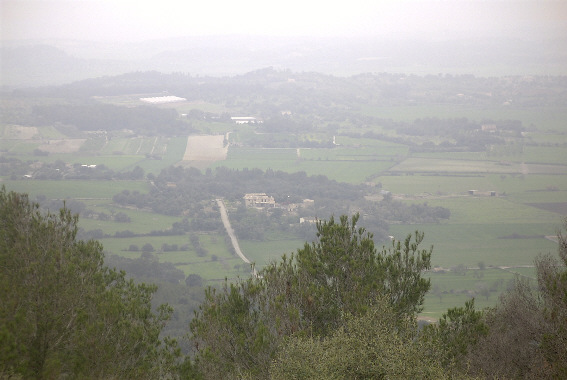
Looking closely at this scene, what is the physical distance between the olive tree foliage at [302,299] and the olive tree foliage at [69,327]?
0.80 meters

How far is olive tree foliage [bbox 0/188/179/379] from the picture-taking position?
8000mm

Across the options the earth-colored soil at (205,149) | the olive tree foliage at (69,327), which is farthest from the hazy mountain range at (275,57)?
the olive tree foliage at (69,327)

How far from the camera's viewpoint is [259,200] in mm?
46594

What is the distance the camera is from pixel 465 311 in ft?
32.2

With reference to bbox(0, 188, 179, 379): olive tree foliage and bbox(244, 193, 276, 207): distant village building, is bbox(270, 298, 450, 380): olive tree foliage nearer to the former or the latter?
bbox(0, 188, 179, 379): olive tree foliage

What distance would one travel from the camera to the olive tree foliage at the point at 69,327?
8.00 metres

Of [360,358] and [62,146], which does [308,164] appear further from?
[360,358]

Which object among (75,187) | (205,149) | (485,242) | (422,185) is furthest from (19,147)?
(485,242)

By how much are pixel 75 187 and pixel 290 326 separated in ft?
130

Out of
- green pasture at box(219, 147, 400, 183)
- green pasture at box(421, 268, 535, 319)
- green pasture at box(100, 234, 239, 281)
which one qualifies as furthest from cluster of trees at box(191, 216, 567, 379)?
green pasture at box(219, 147, 400, 183)

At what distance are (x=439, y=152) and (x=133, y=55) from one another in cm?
9527

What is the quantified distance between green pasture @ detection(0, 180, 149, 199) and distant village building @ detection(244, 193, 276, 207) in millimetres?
8485

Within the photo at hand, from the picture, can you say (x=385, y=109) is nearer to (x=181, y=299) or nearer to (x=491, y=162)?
(x=491, y=162)

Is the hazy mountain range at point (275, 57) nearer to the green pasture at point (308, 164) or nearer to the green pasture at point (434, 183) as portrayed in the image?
the green pasture at point (308, 164)
